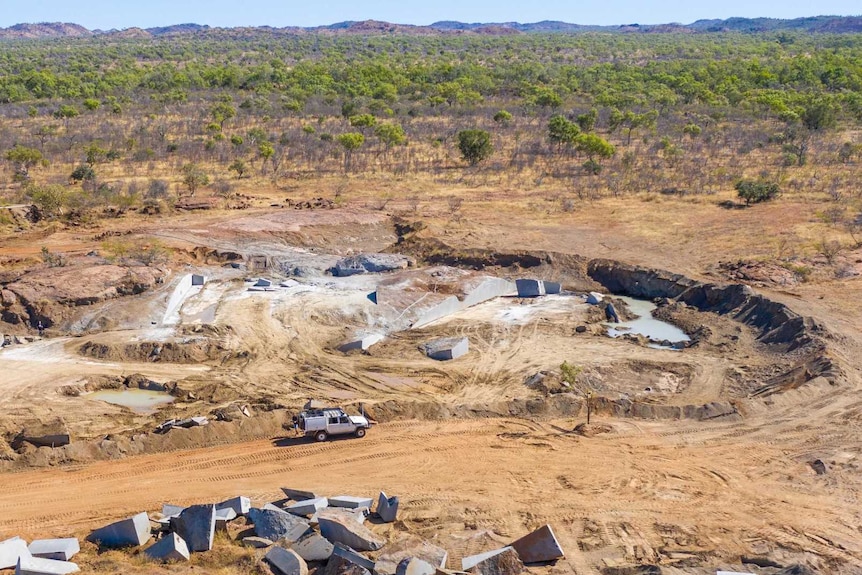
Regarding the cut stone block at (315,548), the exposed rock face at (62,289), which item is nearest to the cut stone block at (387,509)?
the cut stone block at (315,548)

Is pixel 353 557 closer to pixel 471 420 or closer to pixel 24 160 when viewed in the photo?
pixel 471 420

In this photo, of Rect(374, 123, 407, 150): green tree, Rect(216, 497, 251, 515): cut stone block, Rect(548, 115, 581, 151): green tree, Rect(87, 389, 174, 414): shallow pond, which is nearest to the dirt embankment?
Rect(87, 389, 174, 414): shallow pond

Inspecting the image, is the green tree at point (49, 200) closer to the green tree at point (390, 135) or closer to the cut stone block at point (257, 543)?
the green tree at point (390, 135)

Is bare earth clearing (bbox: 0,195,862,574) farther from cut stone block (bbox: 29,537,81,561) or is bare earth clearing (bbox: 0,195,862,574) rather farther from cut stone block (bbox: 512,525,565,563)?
cut stone block (bbox: 29,537,81,561)

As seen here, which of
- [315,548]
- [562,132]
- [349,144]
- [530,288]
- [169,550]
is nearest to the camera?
[169,550]

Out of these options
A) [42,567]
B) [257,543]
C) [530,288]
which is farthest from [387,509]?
[530,288]

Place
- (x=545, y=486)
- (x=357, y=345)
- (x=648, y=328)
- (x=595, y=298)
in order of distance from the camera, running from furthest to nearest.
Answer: (x=595, y=298) → (x=648, y=328) → (x=357, y=345) → (x=545, y=486)
